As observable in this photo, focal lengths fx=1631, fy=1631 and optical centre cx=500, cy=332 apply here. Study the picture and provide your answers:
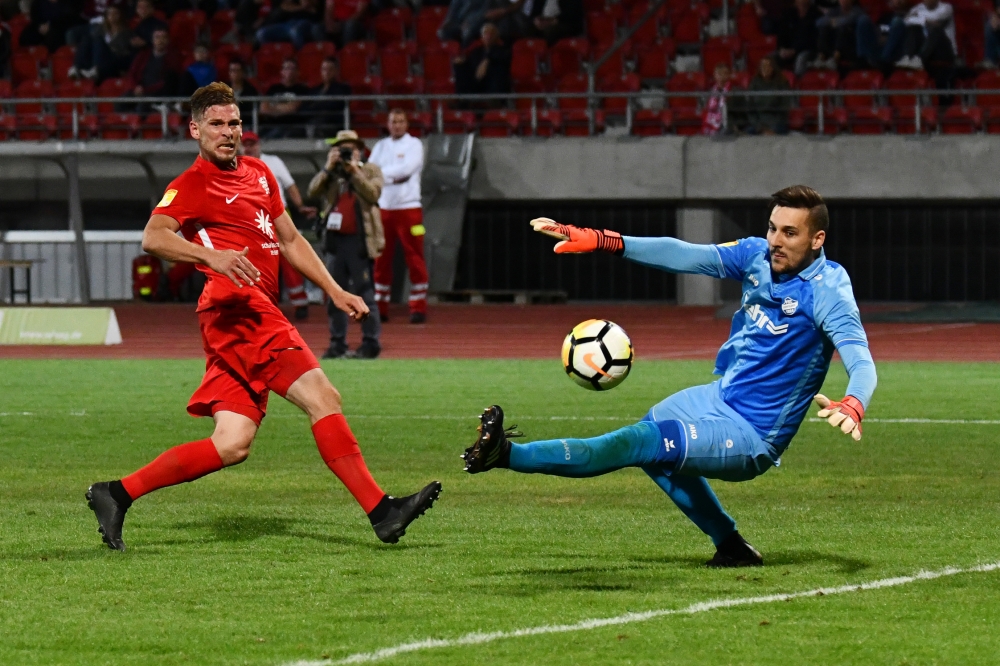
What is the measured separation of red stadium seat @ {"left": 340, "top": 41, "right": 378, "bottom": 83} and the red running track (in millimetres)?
4696

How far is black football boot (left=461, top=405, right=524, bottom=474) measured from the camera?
221 inches

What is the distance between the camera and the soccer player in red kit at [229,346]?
685cm

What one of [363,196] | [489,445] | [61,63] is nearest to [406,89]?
[61,63]

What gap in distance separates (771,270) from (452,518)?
7.64 ft

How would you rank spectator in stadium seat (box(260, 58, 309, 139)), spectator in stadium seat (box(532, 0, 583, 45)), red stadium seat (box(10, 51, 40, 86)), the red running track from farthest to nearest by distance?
red stadium seat (box(10, 51, 40, 86)) → spectator in stadium seat (box(532, 0, 583, 45)) → spectator in stadium seat (box(260, 58, 309, 139)) → the red running track

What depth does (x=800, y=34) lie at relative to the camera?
24.4m

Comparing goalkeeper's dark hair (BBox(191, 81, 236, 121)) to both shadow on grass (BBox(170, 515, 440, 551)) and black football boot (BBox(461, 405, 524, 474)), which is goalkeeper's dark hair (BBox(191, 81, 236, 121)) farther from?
black football boot (BBox(461, 405, 524, 474))

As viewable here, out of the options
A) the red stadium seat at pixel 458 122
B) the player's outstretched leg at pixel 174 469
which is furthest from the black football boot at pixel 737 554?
the red stadium seat at pixel 458 122

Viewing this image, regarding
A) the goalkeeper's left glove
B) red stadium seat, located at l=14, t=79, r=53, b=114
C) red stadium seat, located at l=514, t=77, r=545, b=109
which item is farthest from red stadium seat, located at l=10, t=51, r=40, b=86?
the goalkeeper's left glove

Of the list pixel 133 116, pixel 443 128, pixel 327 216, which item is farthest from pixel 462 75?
pixel 327 216

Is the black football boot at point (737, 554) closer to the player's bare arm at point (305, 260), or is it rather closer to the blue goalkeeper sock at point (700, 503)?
the blue goalkeeper sock at point (700, 503)

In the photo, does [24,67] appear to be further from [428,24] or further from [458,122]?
[458,122]

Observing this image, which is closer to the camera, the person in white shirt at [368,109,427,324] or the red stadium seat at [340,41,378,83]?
the person in white shirt at [368,109,427,324]

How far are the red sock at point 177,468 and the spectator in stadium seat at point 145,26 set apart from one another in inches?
841
